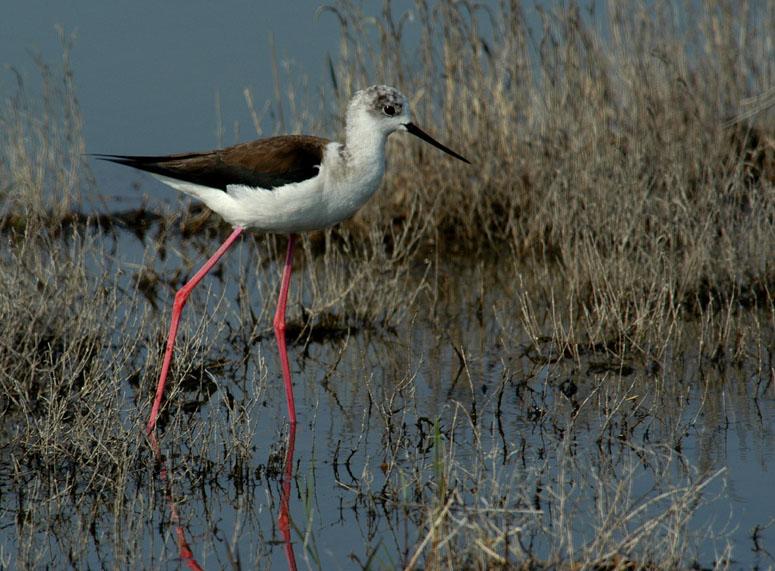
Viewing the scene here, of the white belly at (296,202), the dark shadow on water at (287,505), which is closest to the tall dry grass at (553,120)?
the white belly at (296,202)

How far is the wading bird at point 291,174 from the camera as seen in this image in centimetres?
503

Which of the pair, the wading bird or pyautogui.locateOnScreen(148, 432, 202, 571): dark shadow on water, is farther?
the wading bird

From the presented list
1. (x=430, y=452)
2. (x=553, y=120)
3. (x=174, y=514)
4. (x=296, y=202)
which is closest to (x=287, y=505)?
(x=174, y=514)

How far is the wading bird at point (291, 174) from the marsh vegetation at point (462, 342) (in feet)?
1.56

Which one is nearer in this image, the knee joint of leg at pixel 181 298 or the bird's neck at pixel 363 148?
the bird's neck at pixel 363 148

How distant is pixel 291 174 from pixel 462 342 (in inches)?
49.9

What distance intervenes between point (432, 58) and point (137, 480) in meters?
3.93

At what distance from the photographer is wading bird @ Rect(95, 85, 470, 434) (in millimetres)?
5027

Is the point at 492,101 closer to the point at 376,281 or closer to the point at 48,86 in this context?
the point at 376,281

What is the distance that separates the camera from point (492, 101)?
7414mm

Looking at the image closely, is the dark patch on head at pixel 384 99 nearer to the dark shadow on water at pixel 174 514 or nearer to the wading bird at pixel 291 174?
the wading bird at pixel 291 174

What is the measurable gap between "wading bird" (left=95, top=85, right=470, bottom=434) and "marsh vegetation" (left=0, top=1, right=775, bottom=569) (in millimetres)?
476

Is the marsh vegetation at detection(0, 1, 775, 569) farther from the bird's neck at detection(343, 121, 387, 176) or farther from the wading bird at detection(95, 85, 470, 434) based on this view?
the bird's neck at detection(343, 121, 387, 176)

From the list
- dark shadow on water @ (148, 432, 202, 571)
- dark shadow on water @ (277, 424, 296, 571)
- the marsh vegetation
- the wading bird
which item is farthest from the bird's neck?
dark shadow on water @ (148, 432, 202, 571)
